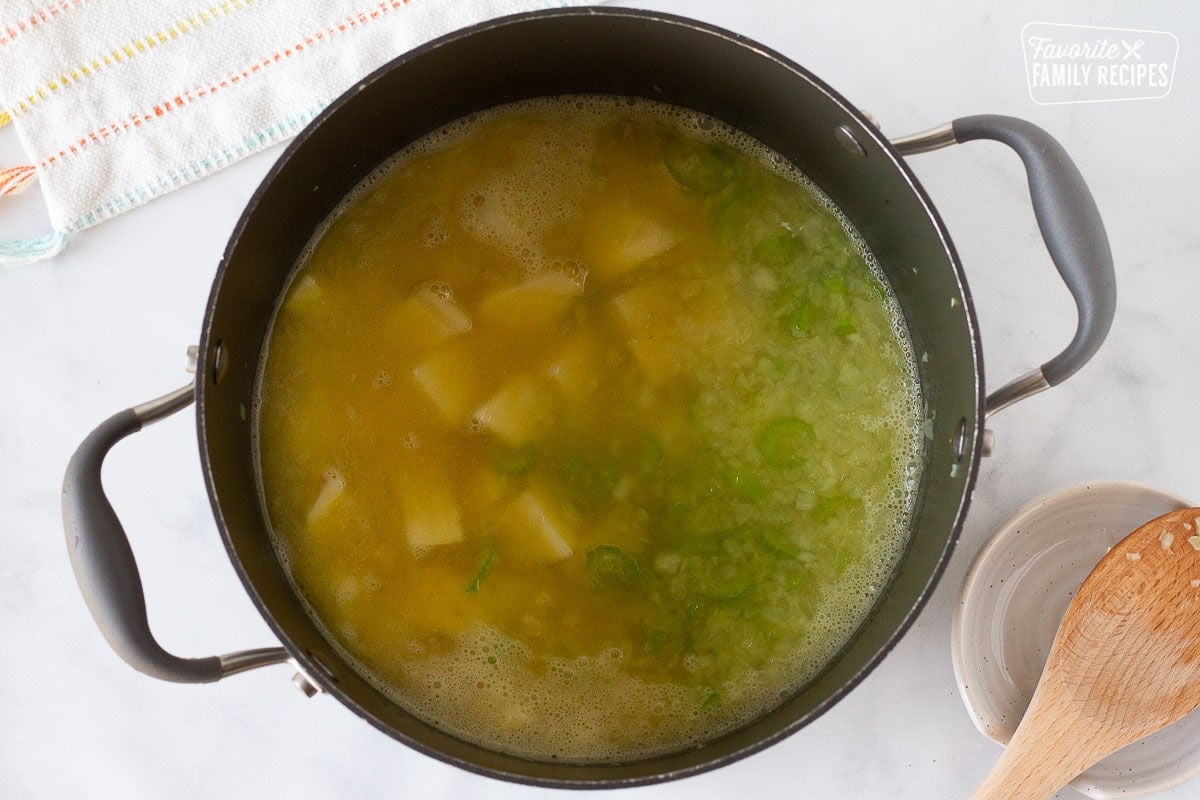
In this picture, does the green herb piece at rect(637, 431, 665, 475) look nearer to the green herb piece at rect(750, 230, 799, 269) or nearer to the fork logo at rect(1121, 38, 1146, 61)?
the green herb piece at rect(750, 230, 799, 269)

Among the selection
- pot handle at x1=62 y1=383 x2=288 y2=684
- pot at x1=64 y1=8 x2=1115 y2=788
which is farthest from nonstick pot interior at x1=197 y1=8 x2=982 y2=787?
pot handle at x1=62 y1=383 x2=288 y2=684

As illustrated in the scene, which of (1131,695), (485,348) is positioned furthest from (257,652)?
(1131,695)

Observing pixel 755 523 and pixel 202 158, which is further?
pixel 202 158

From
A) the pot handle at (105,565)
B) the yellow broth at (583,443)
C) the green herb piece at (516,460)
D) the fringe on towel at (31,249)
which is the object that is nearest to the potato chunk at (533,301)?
the yellow broth at (583,443)

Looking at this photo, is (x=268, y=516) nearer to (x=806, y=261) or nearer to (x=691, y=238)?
(x=691, y=238)

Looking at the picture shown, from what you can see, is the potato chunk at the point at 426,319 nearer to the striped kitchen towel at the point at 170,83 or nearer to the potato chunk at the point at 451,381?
the potato chunk at the point at 451,381

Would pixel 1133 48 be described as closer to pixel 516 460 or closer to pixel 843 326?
pixel 843 326
